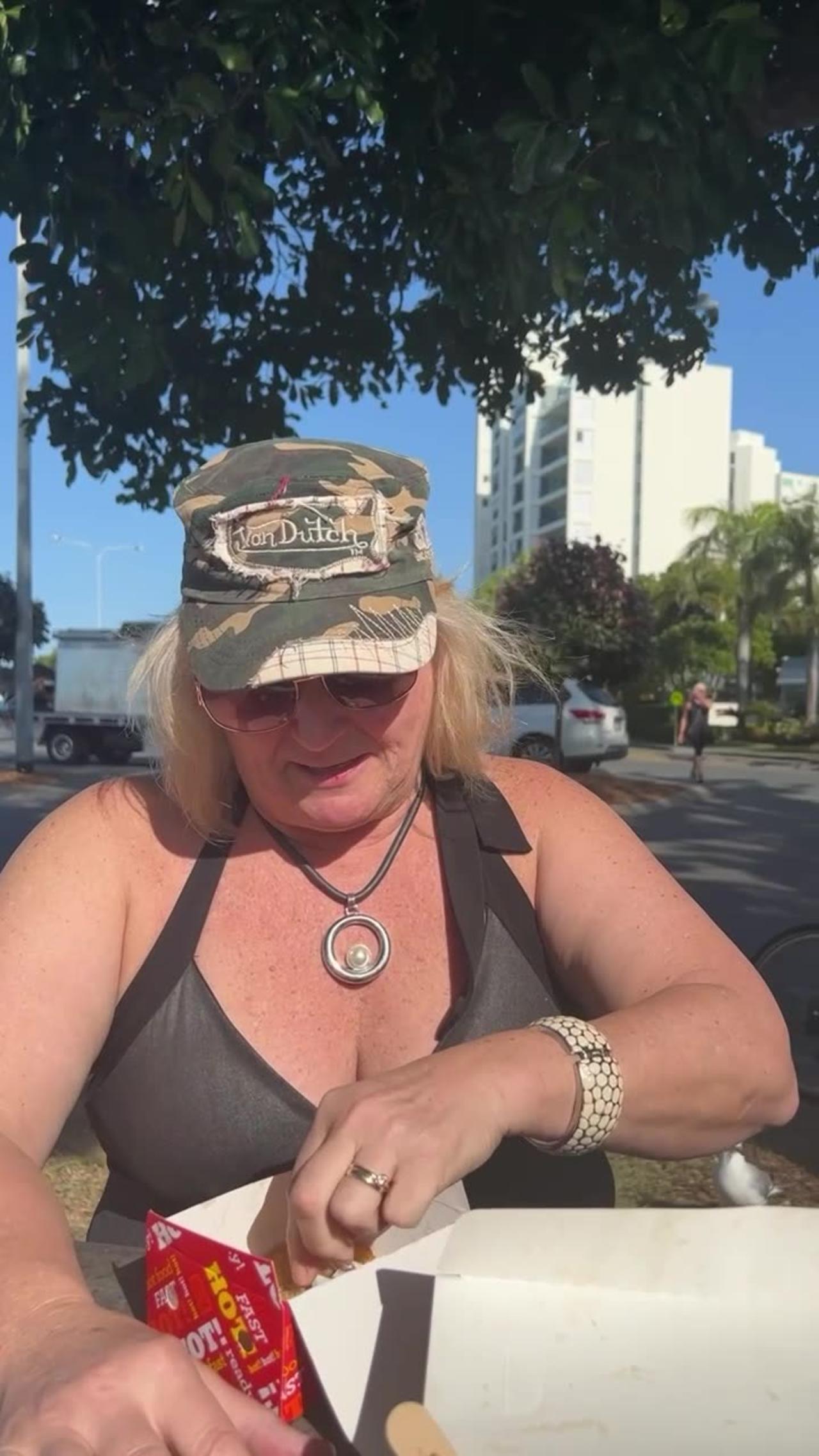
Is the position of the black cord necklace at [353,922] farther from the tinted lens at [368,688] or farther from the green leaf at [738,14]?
the green leaf at [738,14]

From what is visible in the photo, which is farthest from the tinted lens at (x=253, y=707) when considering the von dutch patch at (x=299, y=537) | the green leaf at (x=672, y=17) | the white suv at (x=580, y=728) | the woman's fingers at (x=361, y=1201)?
the white suv at (x=580, y=728)

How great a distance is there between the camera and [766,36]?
316 centimetres

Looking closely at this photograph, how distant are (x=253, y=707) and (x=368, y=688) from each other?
5.3 inches

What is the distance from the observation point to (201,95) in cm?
332

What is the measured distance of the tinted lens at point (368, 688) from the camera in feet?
4.70

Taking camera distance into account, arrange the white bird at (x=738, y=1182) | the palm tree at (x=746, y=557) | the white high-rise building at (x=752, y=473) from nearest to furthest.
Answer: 1. the white bird at (x=738, y=1182)
2. the palm tree at (x=746, y=557)
3. the white high-rise building at (x=752, y=473)

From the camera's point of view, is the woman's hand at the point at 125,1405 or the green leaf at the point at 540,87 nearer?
the woman's hand at the point at 125,1405

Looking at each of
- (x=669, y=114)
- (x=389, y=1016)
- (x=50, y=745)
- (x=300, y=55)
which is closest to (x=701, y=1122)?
(x=389, y=1016)

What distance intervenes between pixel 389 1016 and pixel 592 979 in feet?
0.83

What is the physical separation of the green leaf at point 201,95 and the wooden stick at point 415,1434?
323 centimetres

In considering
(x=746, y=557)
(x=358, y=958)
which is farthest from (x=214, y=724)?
(x=746, y=557)

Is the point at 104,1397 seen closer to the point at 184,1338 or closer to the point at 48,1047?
the point at 184,1338

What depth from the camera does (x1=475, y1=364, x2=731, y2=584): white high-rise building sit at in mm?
86438

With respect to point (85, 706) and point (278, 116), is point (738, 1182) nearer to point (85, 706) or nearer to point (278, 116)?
point (278, 116)
